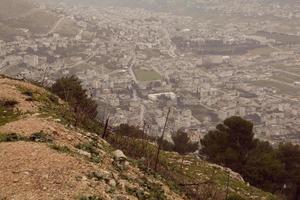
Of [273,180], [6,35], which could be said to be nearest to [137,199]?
[273,180]

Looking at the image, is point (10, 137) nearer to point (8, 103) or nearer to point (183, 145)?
point (8, 103)

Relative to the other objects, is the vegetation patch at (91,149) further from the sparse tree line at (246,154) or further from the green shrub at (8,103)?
the sparse tree line at (246,154)

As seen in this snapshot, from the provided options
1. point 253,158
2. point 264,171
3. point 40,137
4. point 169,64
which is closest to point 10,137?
point 40,137

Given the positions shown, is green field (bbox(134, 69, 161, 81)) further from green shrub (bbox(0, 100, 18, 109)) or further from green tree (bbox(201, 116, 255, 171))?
green shrub (bbox(0, 100, 18, 109))

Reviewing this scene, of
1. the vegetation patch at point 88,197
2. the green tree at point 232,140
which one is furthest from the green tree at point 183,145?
the vegetation patch at point 88,197

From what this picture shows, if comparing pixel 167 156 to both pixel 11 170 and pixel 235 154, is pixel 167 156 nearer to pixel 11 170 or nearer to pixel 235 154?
pixel 235 154

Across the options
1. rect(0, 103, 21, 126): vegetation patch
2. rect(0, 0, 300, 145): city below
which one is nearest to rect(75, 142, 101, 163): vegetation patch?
rect(0, 103, 21, 126): vegetation patch
